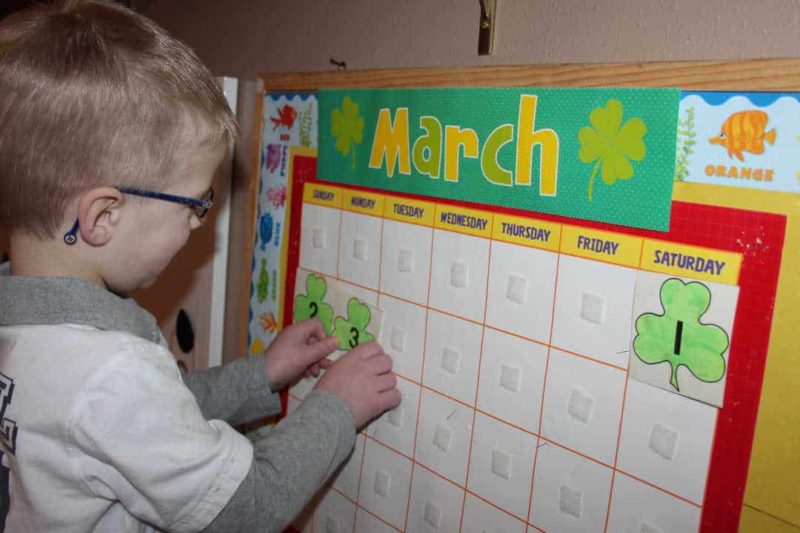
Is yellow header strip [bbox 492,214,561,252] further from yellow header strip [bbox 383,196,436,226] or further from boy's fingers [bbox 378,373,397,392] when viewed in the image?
boy's fingers [bbox 378,373,397,392]

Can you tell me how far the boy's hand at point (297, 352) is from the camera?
87 cm

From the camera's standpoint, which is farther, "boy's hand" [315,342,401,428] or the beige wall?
"boy's hand" [315,342,401,428]

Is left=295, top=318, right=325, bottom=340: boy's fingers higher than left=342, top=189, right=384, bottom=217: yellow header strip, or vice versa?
left=342, top=189, right=384, bottom=217: yellow header strip

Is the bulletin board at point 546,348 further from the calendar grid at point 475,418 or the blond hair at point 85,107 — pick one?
the blond hair at point 85,107

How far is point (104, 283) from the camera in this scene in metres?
0.71

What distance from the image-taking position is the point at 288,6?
3.16 feet

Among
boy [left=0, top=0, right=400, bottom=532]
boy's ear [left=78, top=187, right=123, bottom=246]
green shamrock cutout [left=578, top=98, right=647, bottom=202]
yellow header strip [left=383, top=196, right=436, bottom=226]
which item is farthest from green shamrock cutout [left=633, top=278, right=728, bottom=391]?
boy's ear [left=78, top=187, right=123, bottom=246]

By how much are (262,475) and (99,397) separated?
18 centimetres

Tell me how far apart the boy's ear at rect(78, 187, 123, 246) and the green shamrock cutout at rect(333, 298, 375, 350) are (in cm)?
31

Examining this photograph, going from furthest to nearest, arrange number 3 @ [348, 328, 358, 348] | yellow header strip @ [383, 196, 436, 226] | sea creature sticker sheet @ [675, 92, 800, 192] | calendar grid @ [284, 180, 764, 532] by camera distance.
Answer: number 3 @ [348, 328, 358, 348] → yellow header strip @ [383, 196, 436, 226] → calendar grid @ [284, 180, 764, 532] → sea creature sticker sheet @ [675, 92, 800, 192]

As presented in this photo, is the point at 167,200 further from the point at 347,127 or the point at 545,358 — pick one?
the point at 545,358

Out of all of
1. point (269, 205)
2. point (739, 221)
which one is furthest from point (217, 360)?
point (739, 221)

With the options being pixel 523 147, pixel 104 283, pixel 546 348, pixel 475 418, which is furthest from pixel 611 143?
pixel 104 283

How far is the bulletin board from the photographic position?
0.51 metres
